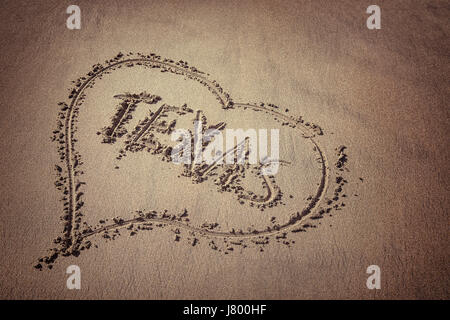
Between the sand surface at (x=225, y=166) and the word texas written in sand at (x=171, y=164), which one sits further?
the word texas written in sand at (x=171, y=164)

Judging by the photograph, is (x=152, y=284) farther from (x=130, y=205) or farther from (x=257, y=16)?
(x=257, y=16)

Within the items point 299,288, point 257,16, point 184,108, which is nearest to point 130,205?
point 184,108

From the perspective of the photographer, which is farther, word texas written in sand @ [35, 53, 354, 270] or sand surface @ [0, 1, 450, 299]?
word texas written in sand @ [35, 53, 354, 270]
